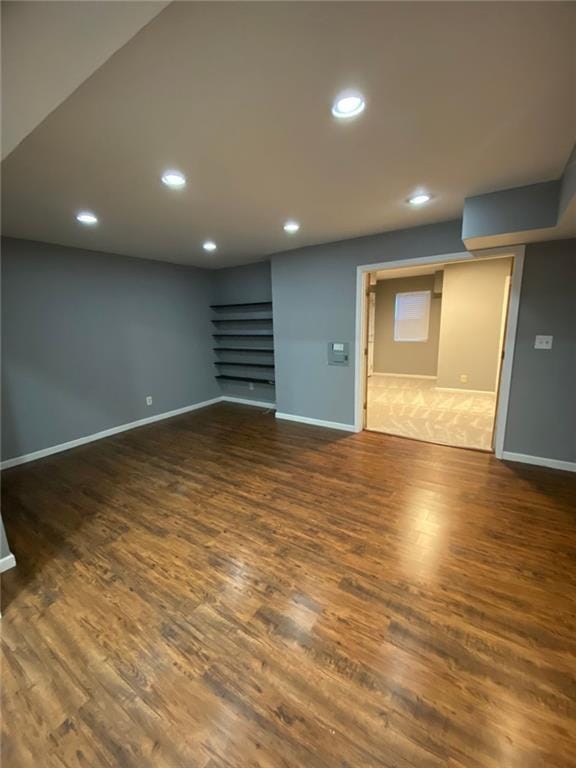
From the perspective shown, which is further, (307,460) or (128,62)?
(307,460)

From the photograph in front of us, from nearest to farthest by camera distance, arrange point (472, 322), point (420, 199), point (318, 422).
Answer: point (420, 199), point (318, 422), point (472, 322)

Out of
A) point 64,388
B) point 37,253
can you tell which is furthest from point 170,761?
point 37,253

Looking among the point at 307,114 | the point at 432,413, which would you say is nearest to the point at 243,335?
the point at 432,413

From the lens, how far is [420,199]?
250 centimetres

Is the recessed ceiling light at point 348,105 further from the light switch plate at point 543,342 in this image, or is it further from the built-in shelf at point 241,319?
the built-in shelf at point 241,319

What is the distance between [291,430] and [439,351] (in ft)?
12.1

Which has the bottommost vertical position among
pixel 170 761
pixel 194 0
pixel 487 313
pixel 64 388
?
pixel 170 761

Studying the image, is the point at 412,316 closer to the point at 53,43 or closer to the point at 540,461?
the point at 540,461

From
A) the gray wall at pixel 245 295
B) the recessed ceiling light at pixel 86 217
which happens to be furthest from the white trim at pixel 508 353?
the recessed ceiling light at pixel 86 217

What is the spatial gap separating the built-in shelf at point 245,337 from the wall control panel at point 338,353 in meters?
1.34

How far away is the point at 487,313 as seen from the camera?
220 inches

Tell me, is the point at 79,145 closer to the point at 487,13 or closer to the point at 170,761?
the point at 487,13

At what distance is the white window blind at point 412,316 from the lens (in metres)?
7.00

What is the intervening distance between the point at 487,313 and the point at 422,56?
5444 mm
